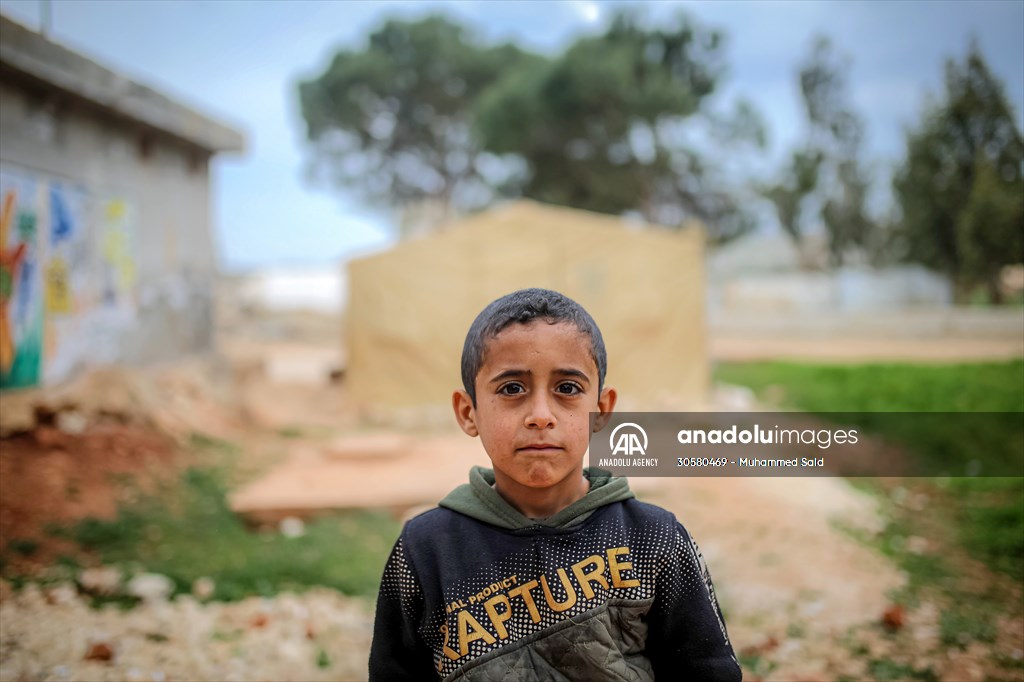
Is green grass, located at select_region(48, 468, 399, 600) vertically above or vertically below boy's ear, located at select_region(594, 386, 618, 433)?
below

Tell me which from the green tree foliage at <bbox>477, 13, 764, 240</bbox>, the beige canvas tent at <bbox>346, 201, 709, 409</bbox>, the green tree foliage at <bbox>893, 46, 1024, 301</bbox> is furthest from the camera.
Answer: the green tree foliage at <bbox>477, 13, 764, 240</bbox>

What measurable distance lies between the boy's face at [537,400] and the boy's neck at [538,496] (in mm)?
45

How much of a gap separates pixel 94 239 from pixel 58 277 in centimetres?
72

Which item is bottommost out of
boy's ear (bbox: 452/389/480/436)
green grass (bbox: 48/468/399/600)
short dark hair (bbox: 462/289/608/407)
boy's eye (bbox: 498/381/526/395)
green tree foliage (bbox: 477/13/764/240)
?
green grass (bbox: 48/468/399/600)

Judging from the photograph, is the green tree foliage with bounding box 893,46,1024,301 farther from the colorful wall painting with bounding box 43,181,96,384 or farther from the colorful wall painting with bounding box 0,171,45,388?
the colorful wall painting with bounding box 43,181,96,384

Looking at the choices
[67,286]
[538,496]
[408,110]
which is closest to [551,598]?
[538,496]

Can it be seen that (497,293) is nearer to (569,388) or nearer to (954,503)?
(954,503)

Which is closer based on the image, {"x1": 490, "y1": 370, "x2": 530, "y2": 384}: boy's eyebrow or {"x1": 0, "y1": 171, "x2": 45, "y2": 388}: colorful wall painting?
{"x1": 490, "y1": 370, "x2": 530, "y2": 384}: boy's eyebrow

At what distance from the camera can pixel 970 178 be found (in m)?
4.83

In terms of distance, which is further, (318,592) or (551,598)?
(318,592)

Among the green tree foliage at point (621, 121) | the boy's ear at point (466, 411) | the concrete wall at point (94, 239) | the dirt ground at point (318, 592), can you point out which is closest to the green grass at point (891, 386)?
the dirt ground at point (318, 592)

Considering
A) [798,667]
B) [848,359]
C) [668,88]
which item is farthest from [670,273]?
[668,88]

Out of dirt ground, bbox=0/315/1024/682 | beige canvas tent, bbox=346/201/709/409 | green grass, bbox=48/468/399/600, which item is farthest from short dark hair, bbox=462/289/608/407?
beige canvas tent, bbox=346/201/709/409

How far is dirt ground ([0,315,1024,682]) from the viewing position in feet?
8.67
